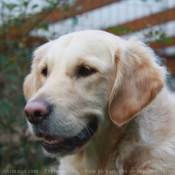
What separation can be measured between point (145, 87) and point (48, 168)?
99.0 inches

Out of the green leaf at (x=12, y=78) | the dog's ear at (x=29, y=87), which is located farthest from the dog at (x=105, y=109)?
the green leaf at (x=12, y=78)

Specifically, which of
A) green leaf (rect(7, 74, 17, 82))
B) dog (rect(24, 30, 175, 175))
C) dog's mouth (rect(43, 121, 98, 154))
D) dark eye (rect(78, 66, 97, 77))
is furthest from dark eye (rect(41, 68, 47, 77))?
green leaf (rect(7, 74, 17, 82))

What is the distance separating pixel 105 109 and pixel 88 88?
21cm

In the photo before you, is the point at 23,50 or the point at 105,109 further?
the point at 23,50

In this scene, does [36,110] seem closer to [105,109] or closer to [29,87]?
[105,109]

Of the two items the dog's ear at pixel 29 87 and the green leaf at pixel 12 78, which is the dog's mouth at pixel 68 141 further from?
the green leaf at pixel 12 78

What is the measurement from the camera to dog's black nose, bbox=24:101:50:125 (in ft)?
9.85

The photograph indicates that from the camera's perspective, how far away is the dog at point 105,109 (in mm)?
3189

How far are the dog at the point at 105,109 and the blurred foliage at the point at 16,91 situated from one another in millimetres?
2103

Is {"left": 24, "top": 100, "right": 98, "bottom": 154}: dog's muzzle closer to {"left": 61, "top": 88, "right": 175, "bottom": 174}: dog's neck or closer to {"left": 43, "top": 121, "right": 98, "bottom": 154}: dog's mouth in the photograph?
{"left": 43, "top": 121, "right": 98, "bottom": 154}: dog's mouth

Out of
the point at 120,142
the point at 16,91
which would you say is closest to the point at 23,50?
the point at 16,91

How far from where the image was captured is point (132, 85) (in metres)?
3.34

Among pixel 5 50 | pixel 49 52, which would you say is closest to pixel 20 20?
pixel 5 50

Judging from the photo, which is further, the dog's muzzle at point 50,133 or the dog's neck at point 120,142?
the dog's neck at point 120,142
